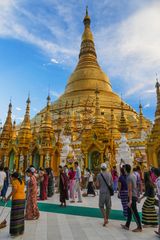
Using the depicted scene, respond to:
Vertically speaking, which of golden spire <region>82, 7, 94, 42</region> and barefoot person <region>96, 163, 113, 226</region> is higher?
golden spire <region>82, 7, 94, 42</region>

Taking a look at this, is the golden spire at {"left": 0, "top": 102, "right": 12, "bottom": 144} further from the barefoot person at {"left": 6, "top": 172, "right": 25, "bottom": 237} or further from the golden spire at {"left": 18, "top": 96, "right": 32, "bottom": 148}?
the barefoot person at {"left": 6, "top": 172, "right": 25, "bottom": 237}

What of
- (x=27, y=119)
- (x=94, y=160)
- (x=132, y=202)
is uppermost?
(x=27, y=119)

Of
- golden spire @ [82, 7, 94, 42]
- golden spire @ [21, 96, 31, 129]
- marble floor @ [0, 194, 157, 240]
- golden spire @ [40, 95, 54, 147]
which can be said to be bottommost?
marble floor @ [0, 194, 157, 240]

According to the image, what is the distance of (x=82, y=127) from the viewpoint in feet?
107

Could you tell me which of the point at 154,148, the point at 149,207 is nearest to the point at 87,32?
the point at 154,148

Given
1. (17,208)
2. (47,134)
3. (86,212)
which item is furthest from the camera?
(47,134)

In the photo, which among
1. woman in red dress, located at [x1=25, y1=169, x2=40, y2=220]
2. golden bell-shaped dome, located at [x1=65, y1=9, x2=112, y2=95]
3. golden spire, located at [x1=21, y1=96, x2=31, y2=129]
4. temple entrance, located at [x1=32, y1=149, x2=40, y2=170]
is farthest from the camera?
golden bell-shaped dome, located at [x1=65, y1=9, x2=112, y2=95]

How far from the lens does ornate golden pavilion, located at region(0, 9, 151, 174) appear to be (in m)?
20.8

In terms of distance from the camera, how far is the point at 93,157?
20.2 metres

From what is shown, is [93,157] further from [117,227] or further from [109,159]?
[117,227]

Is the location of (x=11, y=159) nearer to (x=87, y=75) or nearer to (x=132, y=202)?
(x=132, y=202)

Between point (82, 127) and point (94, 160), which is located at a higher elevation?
point (82, 127)

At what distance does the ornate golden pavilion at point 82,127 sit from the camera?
20828 mm

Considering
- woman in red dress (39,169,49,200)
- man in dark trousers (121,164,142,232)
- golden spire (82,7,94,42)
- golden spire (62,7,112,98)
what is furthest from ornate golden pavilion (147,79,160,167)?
golden spire (82,7,94,42)
